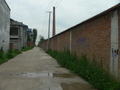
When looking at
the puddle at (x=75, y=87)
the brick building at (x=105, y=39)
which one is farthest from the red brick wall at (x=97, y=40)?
the puddle at (x=75, y=87)

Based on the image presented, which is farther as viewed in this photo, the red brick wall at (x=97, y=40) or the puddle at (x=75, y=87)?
the red brick wall at (x=97, y=40)

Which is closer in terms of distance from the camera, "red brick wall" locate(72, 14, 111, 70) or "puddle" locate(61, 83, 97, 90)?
"puddle" locate(61, 83, 97, 90)

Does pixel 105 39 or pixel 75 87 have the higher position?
pixel 105 39

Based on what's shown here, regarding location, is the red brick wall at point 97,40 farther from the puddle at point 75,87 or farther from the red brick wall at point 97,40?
the puddle at point 75,87

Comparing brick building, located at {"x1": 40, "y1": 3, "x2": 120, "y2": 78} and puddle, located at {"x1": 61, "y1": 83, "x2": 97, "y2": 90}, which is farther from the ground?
brick building, located at {"x1": 40, "y1": 3, "x2": 120, "y2": 78}

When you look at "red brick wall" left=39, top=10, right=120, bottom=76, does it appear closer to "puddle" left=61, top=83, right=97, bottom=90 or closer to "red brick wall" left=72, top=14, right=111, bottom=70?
"red brick wall" left=72, top=14, right=111, bottom=70

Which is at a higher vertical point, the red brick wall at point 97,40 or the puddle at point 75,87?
the red brick wall at point 97,40

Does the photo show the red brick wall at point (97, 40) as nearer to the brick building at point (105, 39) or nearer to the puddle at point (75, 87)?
the brick building at point (105, 39)

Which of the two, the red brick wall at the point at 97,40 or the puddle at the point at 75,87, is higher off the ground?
the red brick wall at the point at 97,40

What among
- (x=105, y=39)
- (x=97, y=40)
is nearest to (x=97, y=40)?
(x=97, y=40)

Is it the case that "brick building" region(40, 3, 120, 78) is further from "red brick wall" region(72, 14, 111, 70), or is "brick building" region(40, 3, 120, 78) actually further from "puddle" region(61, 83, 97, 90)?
"puddle" region(61, 83, 97, 90)

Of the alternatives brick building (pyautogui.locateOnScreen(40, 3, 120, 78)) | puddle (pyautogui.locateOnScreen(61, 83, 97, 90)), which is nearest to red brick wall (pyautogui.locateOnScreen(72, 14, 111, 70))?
brick building (pyautogui.locateOnScreen(40, 3, 120, 78))

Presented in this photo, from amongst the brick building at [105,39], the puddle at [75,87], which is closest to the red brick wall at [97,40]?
the brick building at [105,39]

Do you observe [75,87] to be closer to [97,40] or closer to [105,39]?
[105,39]
